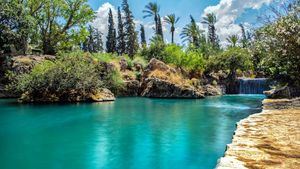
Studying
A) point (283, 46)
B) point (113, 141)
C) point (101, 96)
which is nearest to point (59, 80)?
point (101, 96)

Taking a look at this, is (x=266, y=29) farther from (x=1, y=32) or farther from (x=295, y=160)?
(x=1, y=32)

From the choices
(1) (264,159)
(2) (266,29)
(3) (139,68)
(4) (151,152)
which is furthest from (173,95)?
(1) (264,159)

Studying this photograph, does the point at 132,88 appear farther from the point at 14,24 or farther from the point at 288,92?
the point at 288,92

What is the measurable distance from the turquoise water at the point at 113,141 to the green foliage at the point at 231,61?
86.6 feet

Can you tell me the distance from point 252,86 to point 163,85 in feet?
50.7

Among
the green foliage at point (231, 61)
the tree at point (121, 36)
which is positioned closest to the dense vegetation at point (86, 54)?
the green foliage at point (231, 61)

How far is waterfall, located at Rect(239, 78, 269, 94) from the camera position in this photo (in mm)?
41969

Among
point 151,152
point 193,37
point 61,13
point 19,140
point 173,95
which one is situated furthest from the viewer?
point 193,37

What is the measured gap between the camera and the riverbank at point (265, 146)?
5164mm

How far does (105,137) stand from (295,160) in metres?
8.73

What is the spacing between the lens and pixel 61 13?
40062 millimetres

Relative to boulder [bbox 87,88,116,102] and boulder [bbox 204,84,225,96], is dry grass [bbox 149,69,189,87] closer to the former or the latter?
boulder [bbox 204,84,225,96]

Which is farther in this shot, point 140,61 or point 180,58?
point 180,58

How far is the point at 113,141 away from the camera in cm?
1202
